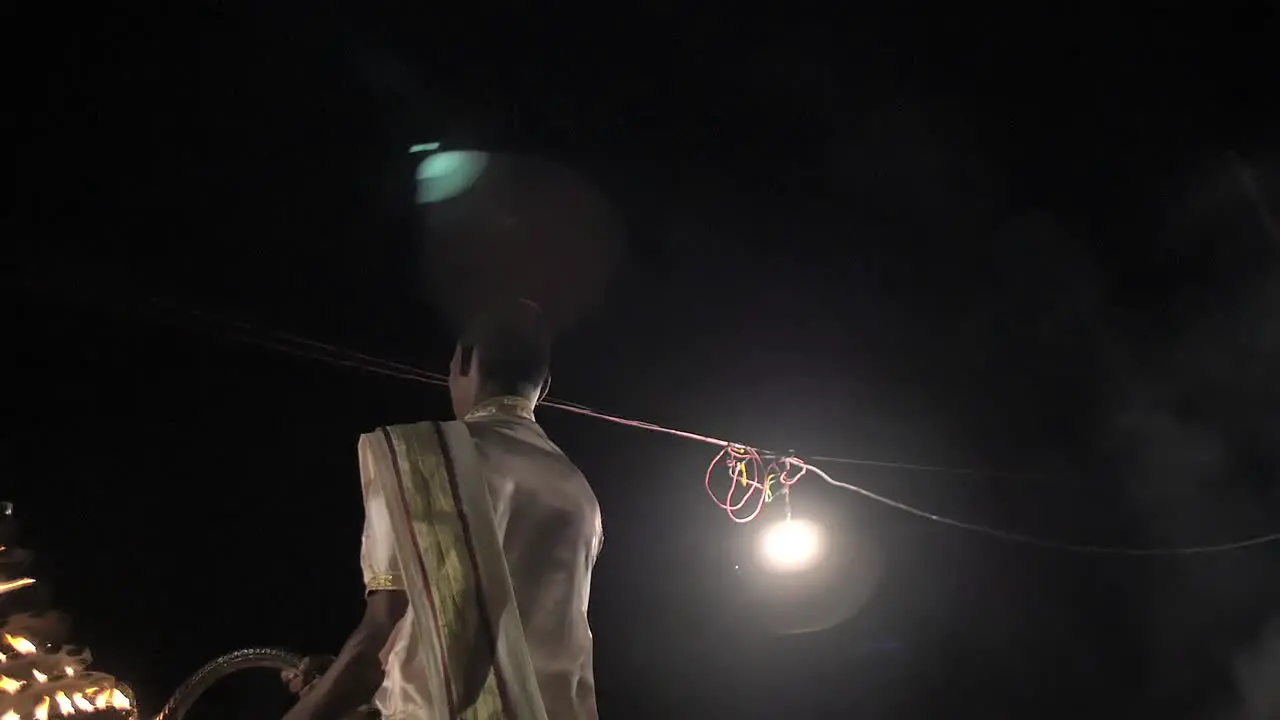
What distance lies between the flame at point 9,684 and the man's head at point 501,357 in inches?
34.8

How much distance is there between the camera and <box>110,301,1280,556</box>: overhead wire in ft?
9.49

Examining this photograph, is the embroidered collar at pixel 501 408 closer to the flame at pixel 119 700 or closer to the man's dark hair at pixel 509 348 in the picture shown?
the man's dark hair at pixel 509 348

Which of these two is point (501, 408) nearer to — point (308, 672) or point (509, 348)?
point (509, 348)

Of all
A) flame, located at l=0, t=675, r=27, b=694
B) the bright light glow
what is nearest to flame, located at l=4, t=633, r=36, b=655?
flame, located at l=0, t=675, r=27, b=694

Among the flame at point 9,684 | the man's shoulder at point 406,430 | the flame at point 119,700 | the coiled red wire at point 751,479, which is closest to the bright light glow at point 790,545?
the coiled red wire at point 751,479

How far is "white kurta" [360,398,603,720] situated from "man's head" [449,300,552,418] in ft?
0.18

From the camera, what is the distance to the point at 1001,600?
5.42 m

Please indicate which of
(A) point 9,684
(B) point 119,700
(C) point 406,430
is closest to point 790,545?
(B) point 119,700

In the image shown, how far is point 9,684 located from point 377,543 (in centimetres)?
77

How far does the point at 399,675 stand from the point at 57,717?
2.55ft

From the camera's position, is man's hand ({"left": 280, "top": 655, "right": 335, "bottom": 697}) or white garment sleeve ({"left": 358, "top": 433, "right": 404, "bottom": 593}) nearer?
white garment sleeve ({"left": 358, "top": 433, "right": 404, "bottom": 593})

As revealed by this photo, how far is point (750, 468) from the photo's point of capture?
14.8 feet

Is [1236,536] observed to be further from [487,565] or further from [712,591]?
[487,565]

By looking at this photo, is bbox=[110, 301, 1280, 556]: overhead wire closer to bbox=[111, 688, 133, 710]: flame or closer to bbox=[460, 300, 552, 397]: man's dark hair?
bbox=[111, 688, 133, 710]: flame
